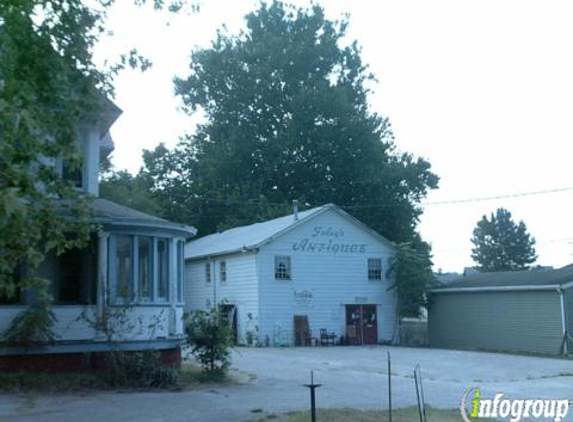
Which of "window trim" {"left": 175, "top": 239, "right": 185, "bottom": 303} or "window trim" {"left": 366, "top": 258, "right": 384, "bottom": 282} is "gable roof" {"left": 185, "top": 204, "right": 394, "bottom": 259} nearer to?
"window trim" {"left": 366, "top": 258, "right": 384, "bottom": 282}

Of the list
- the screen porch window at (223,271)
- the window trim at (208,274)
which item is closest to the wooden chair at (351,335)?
the screen porch window at (223,271)

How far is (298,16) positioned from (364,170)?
15.9 m

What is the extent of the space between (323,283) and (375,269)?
3273 millimetres

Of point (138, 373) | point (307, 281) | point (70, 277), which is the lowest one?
point (138, 373)

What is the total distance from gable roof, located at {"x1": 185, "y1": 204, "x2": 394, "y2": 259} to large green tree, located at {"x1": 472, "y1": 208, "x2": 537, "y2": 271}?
45.7 metres

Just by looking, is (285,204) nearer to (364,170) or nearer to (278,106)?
(364,170)

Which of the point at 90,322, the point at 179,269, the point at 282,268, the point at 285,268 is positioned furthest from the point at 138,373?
the point at 285,268

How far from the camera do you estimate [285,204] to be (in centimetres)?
5247

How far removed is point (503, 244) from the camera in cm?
8112

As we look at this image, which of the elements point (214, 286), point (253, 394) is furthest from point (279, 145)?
point (253, 394)

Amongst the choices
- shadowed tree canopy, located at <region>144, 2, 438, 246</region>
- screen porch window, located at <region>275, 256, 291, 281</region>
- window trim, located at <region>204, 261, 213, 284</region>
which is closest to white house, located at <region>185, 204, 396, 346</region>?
screen porch window, located at <region>275, 256, 291, 281</region>

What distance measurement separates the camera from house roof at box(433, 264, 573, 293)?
30.3m

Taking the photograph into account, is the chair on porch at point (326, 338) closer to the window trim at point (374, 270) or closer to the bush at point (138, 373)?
the window trim at point (374, 270)

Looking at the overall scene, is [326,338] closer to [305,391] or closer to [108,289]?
[108,289]
